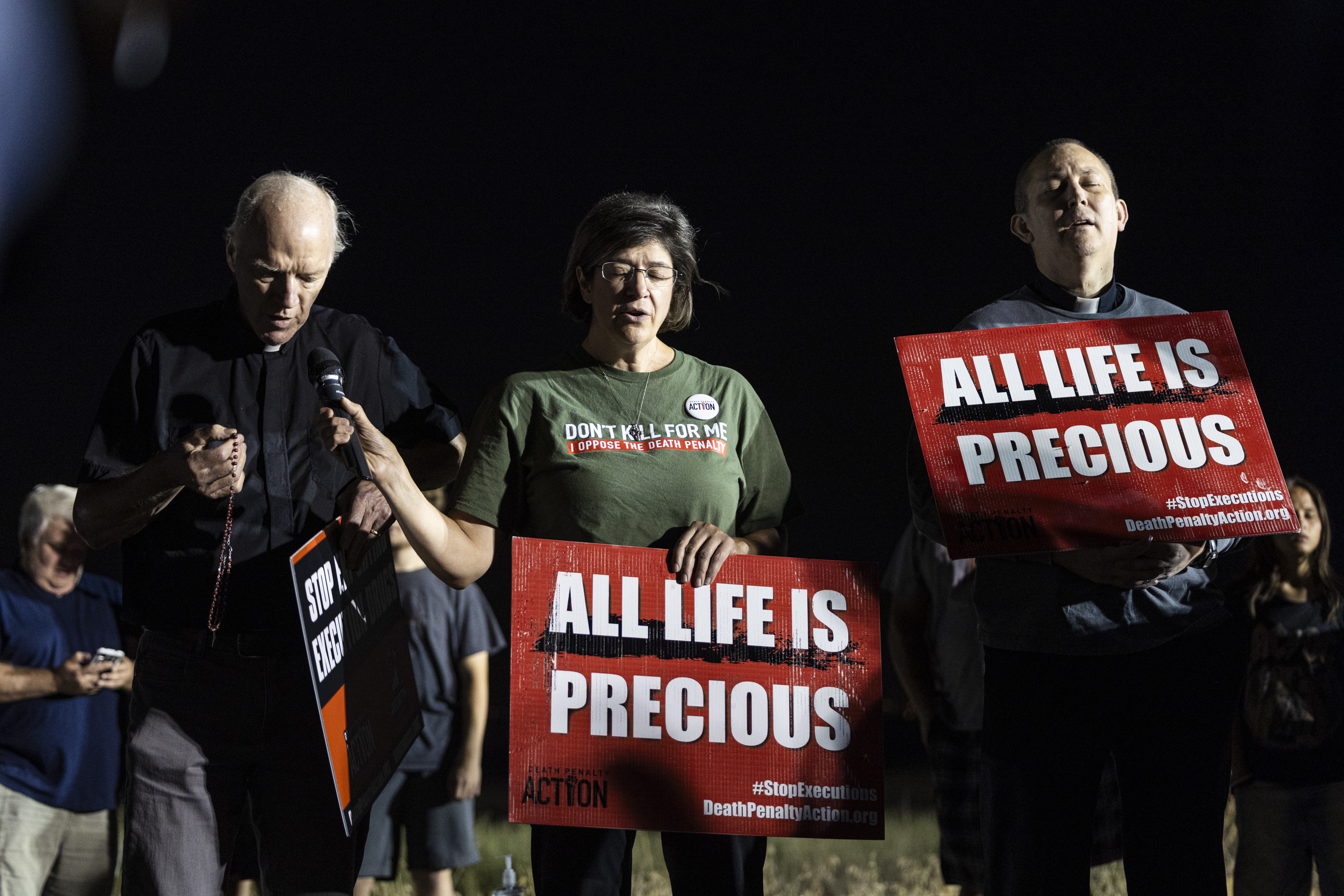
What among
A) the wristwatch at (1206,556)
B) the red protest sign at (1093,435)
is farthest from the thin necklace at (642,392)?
the wristwatch at (1206,556)

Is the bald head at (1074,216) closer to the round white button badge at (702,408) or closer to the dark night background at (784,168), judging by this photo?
the round white button badge at (702,408)

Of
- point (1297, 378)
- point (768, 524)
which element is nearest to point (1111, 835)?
point (768, 524)

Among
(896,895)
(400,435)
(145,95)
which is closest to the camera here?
(400,435)

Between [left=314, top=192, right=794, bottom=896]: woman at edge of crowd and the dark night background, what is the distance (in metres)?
2.70

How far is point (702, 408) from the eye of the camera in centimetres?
174

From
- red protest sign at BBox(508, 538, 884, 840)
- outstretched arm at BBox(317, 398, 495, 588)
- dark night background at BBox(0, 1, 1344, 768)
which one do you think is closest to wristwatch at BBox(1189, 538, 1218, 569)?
red protest sign at BBox(508, 538, 884, 840)

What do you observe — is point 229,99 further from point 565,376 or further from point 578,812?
point 578,812

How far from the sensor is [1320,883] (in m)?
2.78

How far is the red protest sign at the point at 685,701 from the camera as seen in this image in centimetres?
164

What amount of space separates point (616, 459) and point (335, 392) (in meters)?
0.42

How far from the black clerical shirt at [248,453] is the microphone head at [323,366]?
0.20 feet

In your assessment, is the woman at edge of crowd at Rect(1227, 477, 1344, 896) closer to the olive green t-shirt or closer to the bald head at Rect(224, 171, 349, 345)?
the olive green t-shirt

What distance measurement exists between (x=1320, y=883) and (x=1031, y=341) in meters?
1.99

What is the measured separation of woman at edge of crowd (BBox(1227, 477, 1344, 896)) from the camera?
106 inches
